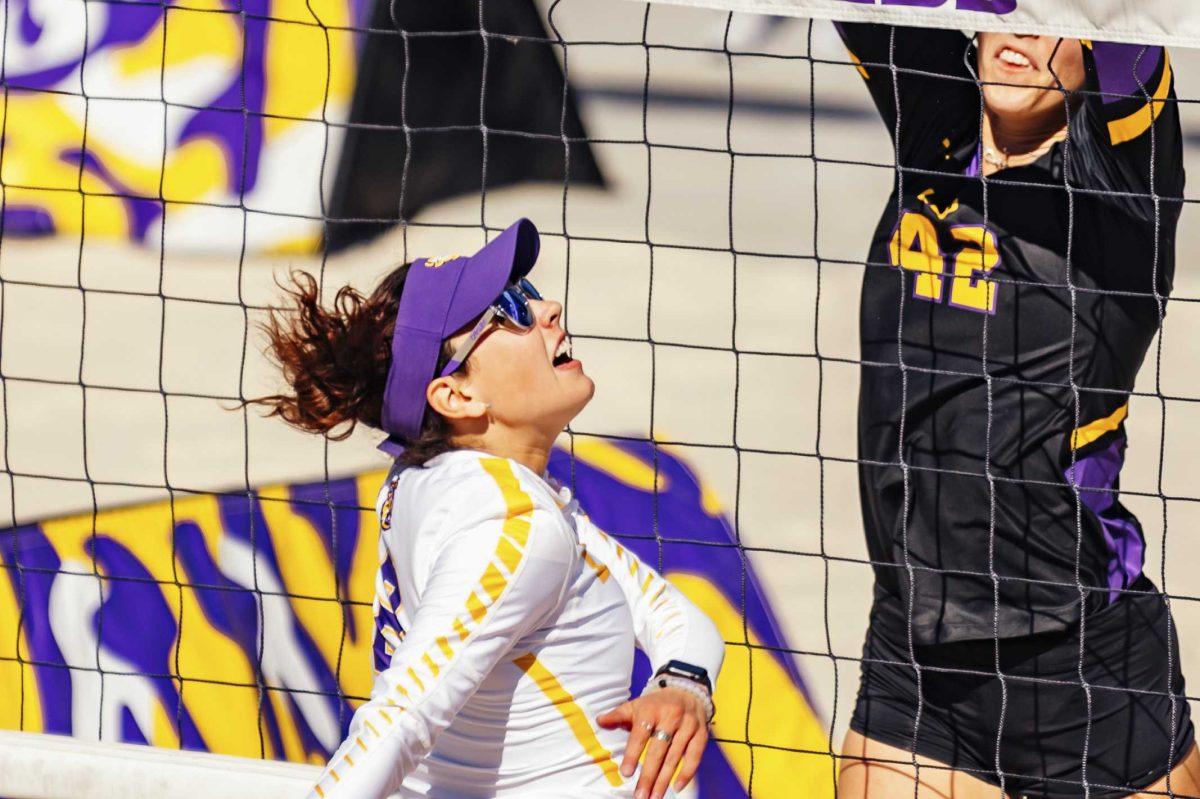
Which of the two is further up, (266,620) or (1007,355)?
(1007,355)

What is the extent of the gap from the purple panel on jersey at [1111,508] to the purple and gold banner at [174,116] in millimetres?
1855

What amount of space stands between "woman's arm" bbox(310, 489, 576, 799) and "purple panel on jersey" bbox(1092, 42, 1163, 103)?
1083 millimetres

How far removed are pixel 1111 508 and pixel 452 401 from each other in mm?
1195

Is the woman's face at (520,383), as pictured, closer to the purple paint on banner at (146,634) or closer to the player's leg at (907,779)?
the player's leg at (907,779)

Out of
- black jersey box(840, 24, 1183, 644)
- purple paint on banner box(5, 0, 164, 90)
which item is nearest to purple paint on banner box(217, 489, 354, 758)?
→ purple paint on banner box(5, 0, 164, 90)

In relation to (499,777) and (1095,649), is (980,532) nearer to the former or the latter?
(1095,649)

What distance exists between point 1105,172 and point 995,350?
0.30 metres

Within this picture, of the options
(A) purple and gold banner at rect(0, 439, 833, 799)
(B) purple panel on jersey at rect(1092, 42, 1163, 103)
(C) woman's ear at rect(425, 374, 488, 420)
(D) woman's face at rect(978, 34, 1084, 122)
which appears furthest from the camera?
(A) purple and gold banner at rect(0, 439, 833, 799)

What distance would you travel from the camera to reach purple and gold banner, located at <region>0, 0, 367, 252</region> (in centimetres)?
332

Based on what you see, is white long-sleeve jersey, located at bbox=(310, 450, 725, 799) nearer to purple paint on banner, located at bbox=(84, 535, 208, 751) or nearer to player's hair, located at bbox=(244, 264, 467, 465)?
player's hair, located at bbox=(244, 264, 467, 465)

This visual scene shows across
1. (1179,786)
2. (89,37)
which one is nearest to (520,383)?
(1179,786)

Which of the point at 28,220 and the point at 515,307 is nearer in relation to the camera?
the point at 515,307

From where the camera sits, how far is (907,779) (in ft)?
7.39

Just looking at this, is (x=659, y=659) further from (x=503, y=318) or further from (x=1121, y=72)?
(x=1121, y=72)
